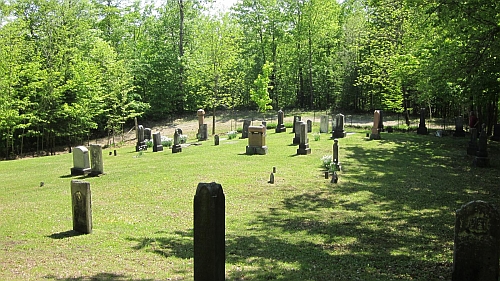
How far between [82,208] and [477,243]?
7.63m

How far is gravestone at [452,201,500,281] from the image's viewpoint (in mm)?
5539

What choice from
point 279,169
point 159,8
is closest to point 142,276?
point 279,169

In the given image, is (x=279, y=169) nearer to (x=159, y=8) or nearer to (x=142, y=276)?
(x=142, y=276)

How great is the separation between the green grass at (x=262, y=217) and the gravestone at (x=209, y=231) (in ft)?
3.59

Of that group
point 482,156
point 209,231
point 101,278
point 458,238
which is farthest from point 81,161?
point 482,156

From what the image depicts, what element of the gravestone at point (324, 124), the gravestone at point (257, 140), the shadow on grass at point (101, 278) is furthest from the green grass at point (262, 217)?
the gravestone at point (324, 124)

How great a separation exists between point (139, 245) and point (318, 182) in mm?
7734

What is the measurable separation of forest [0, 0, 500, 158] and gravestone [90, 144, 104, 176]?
→ 1291 cm

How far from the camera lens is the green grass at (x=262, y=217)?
662 cm

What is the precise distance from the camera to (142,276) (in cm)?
621

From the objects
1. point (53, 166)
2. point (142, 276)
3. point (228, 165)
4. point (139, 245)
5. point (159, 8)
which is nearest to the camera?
point (142, 276)

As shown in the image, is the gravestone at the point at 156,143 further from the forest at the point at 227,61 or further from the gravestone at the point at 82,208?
the gravestone at the point at 82,208

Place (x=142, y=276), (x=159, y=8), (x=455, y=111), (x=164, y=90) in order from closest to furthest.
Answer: (x=142, y=276), (x=455, y=111), (x=164, y=90), (x=159, y=8)

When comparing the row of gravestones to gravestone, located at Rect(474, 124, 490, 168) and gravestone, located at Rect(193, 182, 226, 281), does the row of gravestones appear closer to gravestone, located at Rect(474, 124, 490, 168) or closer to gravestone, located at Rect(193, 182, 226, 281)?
gravestone, located at Rect(193, 182, 226, 281)
